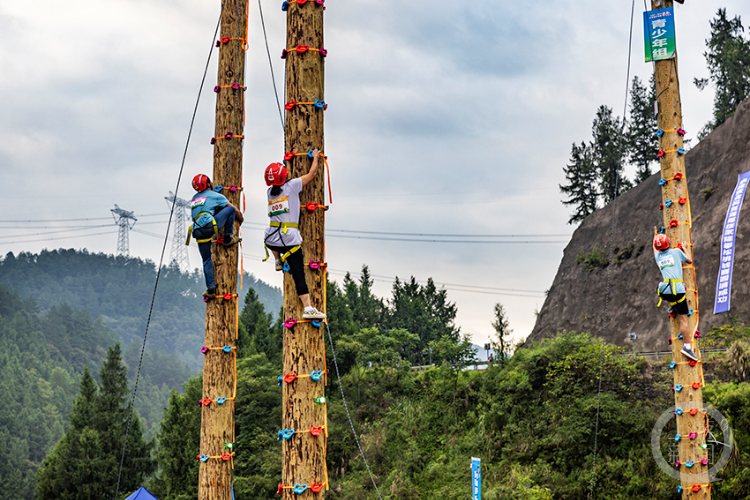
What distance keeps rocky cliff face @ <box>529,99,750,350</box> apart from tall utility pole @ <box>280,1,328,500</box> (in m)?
23.0

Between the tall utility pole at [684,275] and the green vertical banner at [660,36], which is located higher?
the green vertical banner at [660,36]

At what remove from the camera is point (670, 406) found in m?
18.2

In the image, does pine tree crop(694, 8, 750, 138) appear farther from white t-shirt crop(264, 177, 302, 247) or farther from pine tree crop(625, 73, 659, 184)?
white t-shirt crop(264, 177, 302, 247)

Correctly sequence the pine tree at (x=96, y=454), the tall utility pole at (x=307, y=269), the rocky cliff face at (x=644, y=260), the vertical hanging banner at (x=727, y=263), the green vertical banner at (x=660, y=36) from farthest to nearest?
1. the pine tree at (x=96, y=454)
2. the rocky cliff face at (x=644, y=260)
3. the vertical hanging banner at (x=727, y=263)
4. the green vertical banner at (x=660, y=36)
5. the tall utility pole at (x=307, y=269)

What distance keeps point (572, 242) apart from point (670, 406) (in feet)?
77.8

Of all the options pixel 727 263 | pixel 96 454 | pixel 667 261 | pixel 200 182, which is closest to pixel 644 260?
pixel 727 263

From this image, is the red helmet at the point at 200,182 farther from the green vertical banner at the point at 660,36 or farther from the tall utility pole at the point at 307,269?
the green vertical banner at the point at 660,36

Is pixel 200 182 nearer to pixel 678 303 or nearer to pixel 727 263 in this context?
pixel 678 303

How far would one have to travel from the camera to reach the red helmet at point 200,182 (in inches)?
353

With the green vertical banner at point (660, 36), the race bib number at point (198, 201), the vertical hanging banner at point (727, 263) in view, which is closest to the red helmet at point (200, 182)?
the race bib number at point (198, 201)

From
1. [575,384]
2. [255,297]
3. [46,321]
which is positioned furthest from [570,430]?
[46,321]

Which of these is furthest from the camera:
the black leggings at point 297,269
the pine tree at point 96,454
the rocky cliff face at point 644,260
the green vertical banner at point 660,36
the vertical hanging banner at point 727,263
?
the pine tree at point 96,454

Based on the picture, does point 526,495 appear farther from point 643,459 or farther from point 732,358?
point 732,358

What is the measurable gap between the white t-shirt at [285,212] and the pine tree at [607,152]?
39.6m
